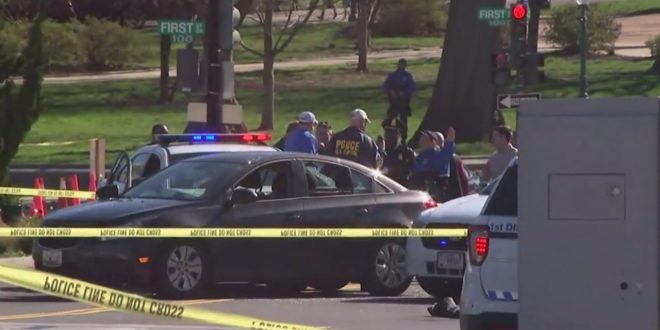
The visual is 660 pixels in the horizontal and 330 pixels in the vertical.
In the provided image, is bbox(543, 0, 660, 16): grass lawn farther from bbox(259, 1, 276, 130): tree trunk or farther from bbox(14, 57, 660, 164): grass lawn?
bbox(259, 1, 276, 130): tree trunk

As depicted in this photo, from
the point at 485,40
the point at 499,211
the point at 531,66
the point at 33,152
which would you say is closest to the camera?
the point at 499,211

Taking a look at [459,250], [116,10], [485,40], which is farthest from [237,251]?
[116,10]

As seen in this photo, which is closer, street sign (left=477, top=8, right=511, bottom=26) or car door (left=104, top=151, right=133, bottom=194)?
car door (left=104, top=151, right=133, bottom=194)

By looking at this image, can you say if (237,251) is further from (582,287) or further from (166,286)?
(582,287)

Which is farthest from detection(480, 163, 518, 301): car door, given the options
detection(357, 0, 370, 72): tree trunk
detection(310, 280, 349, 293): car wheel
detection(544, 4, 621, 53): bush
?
detection(544, 4, 621, 53): bush

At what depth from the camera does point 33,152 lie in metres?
35.8

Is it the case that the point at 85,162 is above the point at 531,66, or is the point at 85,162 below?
below

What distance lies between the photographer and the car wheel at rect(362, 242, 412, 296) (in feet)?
50.0

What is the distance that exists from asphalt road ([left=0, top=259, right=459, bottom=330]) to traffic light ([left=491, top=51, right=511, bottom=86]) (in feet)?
36.6

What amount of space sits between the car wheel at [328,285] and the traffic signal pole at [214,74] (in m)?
4.61

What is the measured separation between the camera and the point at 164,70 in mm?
44094

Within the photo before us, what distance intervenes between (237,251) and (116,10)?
→ 49.6m

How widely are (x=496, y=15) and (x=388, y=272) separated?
1245 cm

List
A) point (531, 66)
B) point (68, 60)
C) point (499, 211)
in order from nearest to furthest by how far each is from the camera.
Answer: point (499, 211) → point (531, 66) → point (68, 60)
